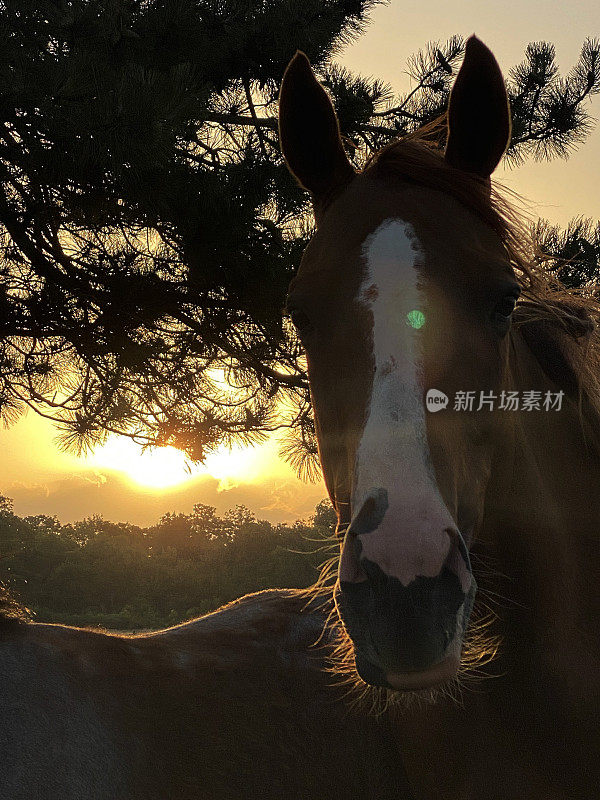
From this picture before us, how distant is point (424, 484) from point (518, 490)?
1.84 feet

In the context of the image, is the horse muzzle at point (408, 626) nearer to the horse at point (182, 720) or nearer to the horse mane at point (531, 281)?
the horse mane at point (531, 281)

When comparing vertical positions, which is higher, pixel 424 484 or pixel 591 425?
pixel 591 425

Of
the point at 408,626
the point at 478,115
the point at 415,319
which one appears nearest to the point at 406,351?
the point at 415,319

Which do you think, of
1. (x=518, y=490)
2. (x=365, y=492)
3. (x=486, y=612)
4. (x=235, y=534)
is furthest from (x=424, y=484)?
(x=235, y=534)

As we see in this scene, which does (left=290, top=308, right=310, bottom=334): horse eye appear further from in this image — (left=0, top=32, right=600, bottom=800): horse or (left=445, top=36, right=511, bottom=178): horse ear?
(left=445, top=36, right=511, bottom=178): horse ear

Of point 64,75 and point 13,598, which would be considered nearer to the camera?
point 13,598

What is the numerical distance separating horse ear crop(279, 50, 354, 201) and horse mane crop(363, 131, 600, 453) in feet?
0.28

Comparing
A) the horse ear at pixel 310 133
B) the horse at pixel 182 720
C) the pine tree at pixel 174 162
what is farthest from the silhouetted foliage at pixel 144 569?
the horse ear at pixel 310 133

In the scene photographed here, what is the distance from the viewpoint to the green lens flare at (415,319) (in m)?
1.23

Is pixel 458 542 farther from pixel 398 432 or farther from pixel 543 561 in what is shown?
pixel 543 561

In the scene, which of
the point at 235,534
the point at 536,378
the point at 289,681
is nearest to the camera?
the point at 536,378

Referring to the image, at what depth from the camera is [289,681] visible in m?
2.30

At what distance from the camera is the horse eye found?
1516 mm

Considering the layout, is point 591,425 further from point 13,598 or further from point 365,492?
point 13,598
